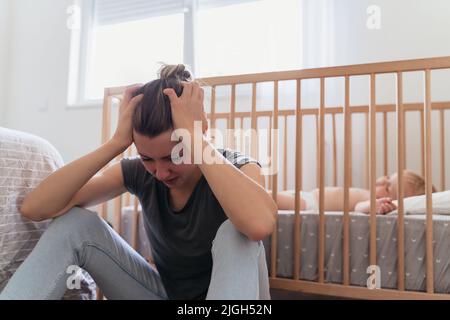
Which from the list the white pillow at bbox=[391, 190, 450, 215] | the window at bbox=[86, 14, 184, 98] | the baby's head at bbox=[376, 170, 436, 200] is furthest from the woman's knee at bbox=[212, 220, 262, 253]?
the window at bbox=[86, 14, 184, 98]

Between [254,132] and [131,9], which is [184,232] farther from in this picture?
[131,9]

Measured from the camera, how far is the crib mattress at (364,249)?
3.16ft

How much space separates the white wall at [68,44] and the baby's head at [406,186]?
0.93 feet

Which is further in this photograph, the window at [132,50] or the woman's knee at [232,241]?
the window at [132,50]

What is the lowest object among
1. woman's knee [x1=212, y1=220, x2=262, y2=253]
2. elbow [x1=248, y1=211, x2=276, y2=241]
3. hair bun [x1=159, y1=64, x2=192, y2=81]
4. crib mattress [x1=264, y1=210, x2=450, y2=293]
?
crib mattress [x1=264, y1=210, x2=450, y2=293]

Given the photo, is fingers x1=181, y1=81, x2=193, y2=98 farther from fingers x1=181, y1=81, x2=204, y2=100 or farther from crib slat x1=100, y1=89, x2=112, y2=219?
crib slat x1=100, y1=89, x2=112, y2=219

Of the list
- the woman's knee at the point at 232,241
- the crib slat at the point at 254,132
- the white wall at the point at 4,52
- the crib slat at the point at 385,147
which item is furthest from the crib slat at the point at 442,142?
the white wall at the point at 4,52

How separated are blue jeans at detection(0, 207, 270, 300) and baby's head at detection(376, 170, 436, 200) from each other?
34.5 inches

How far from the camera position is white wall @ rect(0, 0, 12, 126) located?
2.66 metres

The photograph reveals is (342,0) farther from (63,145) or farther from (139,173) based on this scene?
(63,145)

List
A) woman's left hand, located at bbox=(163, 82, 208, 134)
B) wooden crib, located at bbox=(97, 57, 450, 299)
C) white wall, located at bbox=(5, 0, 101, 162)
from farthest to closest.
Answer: white wall, located at bbox=(5, 0, 101, 162) → wooden crib, located at bbox=(97, 57, 450, 299) → woman's left hand, located at bbox=(163, 82, 208, 134)

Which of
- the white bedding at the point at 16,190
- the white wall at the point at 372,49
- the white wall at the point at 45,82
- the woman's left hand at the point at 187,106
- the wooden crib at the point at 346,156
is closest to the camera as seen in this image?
the woman's left hand at the point at 187,106

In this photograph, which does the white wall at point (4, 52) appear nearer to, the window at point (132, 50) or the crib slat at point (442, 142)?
the window at point (132, 50)
